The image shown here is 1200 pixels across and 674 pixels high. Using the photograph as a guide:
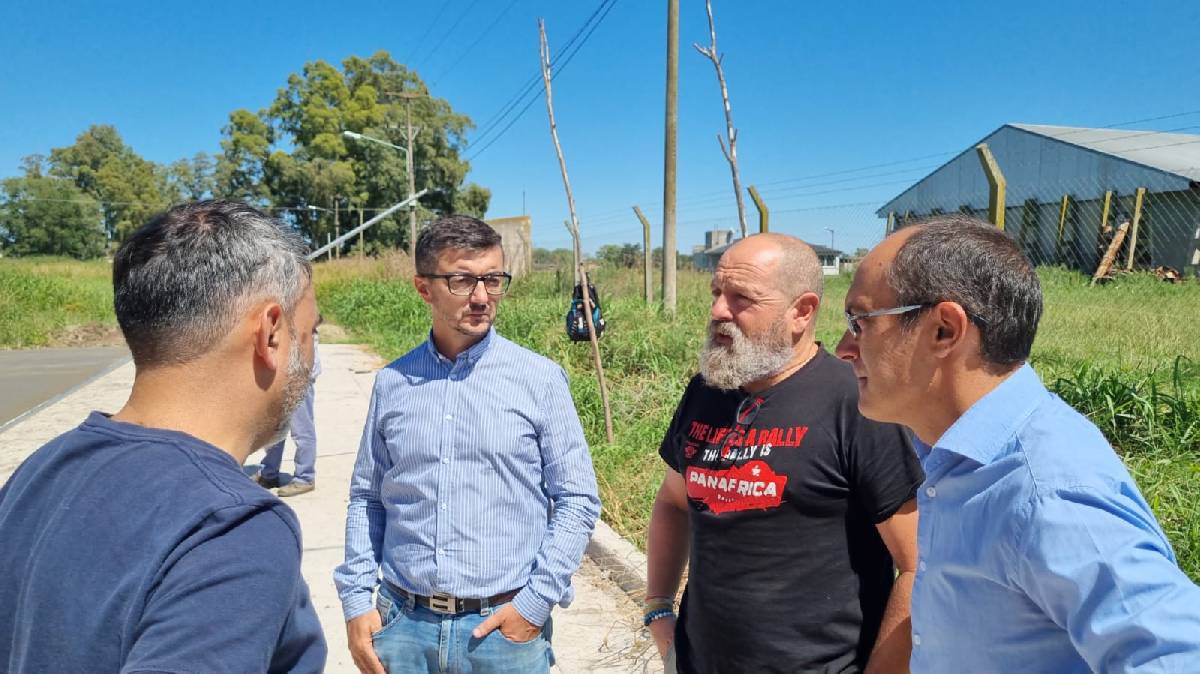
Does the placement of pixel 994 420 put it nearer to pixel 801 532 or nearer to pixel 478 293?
pixel 801 532

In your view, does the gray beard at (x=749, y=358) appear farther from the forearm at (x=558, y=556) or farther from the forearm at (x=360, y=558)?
the forearm at (x=360, y=558)

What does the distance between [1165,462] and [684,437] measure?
9.49ft

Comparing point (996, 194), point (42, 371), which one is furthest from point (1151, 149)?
point (42, 371)

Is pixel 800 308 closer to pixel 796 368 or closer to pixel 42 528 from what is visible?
pixel 796 368

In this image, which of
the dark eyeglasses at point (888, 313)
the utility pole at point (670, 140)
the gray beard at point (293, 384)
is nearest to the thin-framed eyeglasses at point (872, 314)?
the dark eyeglasses at point (888, 313)

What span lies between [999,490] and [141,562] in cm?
117

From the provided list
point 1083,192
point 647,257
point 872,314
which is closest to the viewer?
point 872,314

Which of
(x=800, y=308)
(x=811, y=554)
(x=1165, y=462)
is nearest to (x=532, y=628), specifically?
(x=811, y=554)

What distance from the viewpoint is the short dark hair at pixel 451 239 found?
7.88ft

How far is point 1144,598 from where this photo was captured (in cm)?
93

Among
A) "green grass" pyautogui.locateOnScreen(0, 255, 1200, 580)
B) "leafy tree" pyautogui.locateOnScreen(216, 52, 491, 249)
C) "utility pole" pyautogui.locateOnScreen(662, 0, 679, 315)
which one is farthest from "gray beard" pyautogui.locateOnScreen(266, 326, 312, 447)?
"leafy tree" pyautogui.locateOnScreen(216, 52, 491, 249)

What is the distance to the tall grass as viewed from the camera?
3.86 m

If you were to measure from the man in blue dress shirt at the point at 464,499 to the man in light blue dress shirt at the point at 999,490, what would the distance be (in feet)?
3.51

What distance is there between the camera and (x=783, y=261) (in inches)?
83.0
